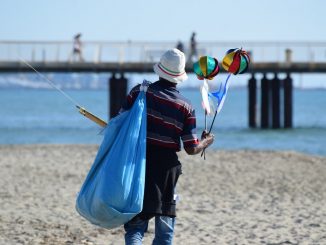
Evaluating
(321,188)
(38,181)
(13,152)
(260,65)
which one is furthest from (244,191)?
(260,65)

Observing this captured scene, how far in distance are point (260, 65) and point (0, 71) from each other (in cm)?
1080

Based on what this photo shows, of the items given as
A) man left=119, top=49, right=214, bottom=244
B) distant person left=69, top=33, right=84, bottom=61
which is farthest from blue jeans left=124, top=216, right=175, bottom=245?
distant person left=69, top=33, right=84, bottom=61

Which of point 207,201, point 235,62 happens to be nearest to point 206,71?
point 235,62

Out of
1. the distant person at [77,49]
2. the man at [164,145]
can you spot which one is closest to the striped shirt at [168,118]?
the man at [164,145]

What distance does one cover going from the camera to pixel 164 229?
5520 millimetres

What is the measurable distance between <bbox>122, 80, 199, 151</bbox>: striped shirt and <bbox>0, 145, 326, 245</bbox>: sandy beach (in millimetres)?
2723

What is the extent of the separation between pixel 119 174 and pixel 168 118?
486 mm

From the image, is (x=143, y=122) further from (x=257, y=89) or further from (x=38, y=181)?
(x=257, y=89)

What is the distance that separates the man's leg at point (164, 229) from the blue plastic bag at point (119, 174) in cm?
25

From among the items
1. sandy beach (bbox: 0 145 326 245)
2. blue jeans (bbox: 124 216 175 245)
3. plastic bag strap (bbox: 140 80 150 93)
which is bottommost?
sandy beach (bbox: 0 145 326 245)

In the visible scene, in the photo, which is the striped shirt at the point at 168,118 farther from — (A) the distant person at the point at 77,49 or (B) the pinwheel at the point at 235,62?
(A) the distant person at the point at 77,49

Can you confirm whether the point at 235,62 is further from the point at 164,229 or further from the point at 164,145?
the point at 164,229

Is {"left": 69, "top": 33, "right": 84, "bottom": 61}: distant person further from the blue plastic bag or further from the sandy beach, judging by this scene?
the blue plastic bag

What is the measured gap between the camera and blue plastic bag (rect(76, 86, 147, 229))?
530 centimetres
